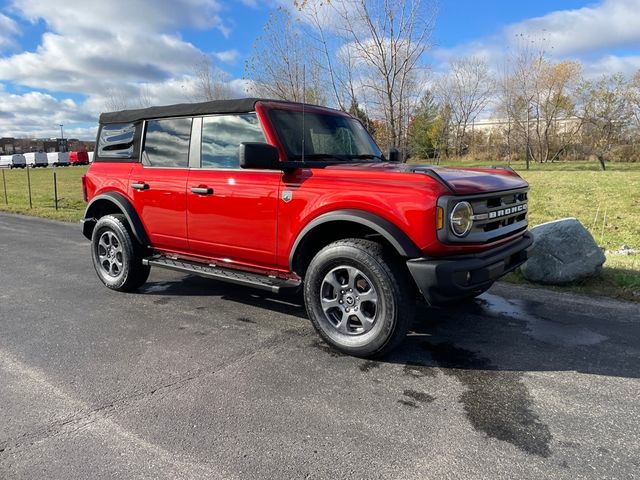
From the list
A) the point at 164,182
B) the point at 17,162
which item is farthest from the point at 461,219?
the point at 17,162

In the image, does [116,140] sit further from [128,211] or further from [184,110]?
[184,110]

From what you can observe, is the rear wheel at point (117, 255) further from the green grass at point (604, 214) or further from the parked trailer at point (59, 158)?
the parked trailer at point (59, 158)

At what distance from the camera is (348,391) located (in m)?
3.13

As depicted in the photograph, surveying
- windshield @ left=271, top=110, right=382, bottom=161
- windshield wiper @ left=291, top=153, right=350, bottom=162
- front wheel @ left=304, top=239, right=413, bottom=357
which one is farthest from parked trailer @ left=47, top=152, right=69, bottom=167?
front wheel @ left=304, top=239, right=413, bottom=357

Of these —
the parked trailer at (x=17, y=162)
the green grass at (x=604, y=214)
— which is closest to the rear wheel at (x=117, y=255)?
the green grass at (x=604, y=214)

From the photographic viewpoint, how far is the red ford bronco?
337cm

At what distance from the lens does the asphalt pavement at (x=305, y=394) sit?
2400mm

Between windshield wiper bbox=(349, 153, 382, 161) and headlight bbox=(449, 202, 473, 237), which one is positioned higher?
windshield wiper bbox=(349, 153, 382, 161)

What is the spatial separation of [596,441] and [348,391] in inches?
56.1

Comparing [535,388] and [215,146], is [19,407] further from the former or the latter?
[535,388]

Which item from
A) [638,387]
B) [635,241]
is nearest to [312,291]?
[638,387]

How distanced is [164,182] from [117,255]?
129 cm

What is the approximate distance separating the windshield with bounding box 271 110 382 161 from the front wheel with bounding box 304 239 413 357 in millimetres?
1074

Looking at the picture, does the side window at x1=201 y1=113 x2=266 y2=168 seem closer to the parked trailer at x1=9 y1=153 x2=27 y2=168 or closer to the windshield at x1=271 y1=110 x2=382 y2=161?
the windshield at x1=271 y1=110 x2=382 y2=161
